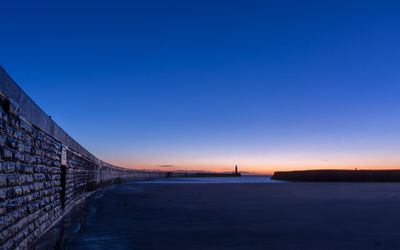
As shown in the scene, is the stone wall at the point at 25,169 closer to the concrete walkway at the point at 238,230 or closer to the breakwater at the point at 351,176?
the concrete walkway at the point at 238,230

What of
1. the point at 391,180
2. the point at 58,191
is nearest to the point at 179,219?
the point at 58,191

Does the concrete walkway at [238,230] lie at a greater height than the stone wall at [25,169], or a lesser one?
lesser

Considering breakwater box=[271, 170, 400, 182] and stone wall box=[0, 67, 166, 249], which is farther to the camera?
breakwater box=[271, 170, 400, 182]

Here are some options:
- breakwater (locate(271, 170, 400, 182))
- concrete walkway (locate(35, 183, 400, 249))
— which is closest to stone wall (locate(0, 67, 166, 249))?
concrete walkway (locate(35, 183, 400, 249))

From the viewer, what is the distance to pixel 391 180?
45.6m

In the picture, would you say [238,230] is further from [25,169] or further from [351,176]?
[351,176]

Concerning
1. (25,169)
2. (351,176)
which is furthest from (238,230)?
(351,176)

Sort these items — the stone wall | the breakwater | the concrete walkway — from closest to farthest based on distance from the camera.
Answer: the stone wall
the concrete walkway
the breakwater

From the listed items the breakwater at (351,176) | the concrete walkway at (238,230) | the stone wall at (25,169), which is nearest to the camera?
the stone wall at (25,169)

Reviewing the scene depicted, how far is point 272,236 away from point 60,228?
5461 millimetres

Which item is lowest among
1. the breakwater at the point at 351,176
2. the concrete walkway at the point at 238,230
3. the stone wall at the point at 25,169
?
Result: the breakwater at the point at 351,176

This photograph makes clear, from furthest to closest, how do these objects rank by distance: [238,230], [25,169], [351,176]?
[351,176], [238,230], [25,169]

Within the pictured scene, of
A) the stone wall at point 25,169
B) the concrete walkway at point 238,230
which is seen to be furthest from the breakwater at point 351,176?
the stone wall at point 25,169

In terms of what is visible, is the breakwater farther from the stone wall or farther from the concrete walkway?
the stone wall
